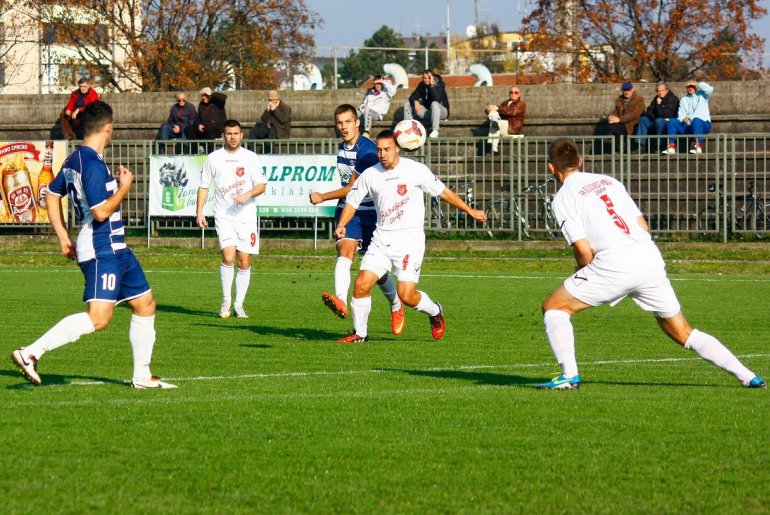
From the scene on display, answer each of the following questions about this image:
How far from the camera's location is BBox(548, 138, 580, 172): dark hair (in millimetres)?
9258

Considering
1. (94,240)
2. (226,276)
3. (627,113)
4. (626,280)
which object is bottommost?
(226,276)

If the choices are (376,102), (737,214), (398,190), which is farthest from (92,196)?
(376,102)

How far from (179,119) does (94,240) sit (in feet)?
70.9

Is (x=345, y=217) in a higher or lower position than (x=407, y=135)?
lower

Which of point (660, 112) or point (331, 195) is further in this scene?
point (660, 112)

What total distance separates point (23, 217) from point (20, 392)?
68.1 ft

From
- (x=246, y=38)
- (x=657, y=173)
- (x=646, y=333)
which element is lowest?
(x=646, y=333)

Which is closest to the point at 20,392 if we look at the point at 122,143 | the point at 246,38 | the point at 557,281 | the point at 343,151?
the point at 343,151

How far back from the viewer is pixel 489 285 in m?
20.6

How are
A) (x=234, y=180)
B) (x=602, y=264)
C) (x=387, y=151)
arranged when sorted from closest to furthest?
(x=602, y=264), (x=387, y=151), (x=234, y=180)

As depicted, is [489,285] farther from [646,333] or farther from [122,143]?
[122,143]

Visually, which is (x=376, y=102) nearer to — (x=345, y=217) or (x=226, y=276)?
(x=226, y=276)

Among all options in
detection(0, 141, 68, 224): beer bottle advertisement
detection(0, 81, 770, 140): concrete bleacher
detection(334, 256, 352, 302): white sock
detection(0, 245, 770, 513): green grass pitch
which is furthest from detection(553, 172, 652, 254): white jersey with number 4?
detection(0, 141, 68, 224): beer bottle advertisement

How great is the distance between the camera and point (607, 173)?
26781mm
